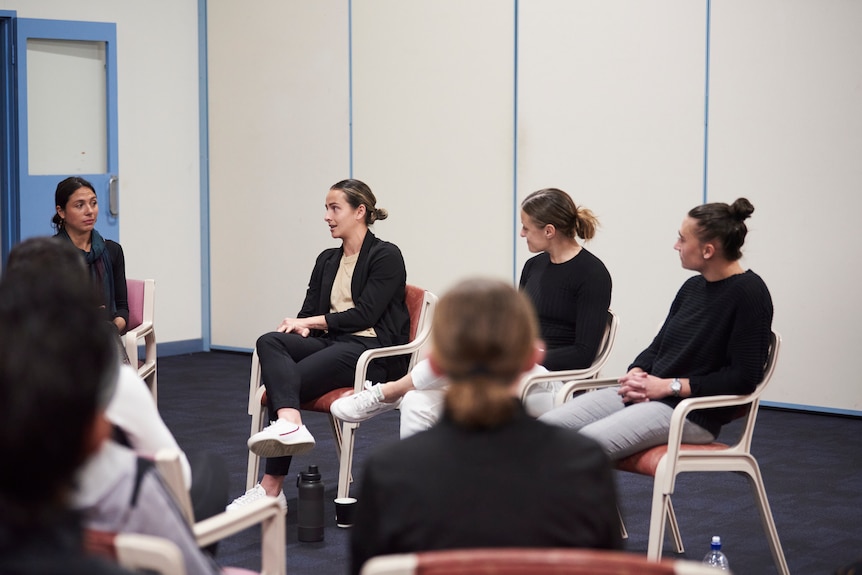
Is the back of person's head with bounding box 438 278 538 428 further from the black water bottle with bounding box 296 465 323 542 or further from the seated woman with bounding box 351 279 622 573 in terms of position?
the black water bottle with bounding box 296 465 323 542

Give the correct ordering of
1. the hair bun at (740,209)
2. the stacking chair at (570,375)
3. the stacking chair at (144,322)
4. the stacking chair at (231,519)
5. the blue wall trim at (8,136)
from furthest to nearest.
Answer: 1. the blue wall trim at (8,136)
2. the stacking chair at (144,322)
3. the stacking chair at (570,375)
4. the hair bun at (740,209)
5. the stacking chair at (231,519)

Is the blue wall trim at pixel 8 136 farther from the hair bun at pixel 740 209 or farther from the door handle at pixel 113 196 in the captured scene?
the hair bun at pixel 740 209

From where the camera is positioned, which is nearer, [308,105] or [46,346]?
[46,346]

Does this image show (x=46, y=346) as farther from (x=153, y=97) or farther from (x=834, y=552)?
(x=153, y=97)

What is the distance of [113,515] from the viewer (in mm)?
1826

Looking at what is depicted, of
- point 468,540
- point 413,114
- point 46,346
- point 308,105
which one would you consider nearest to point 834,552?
point 468,540

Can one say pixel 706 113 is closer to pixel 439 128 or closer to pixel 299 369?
pixel 439 128


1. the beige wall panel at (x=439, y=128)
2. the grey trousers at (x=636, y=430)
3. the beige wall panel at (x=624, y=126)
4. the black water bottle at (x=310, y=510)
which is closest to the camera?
the grey trousers at (x=636, y=430)

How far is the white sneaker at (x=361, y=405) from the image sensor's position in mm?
4039

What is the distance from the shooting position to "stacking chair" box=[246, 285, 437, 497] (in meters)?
4.19

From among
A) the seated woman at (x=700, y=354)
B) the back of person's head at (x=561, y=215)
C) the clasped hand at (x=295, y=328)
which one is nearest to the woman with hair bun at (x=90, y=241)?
the clasped hand at (x=295, y=328)

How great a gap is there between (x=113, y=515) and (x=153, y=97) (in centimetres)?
655

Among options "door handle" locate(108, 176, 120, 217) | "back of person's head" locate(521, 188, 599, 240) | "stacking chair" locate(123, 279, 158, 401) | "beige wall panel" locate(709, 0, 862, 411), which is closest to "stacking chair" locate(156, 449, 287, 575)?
"back of person's head" locate(521, 188, 599, 240)

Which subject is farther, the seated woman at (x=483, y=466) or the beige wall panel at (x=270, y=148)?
the beige wall panel at (x=270, y=148)
